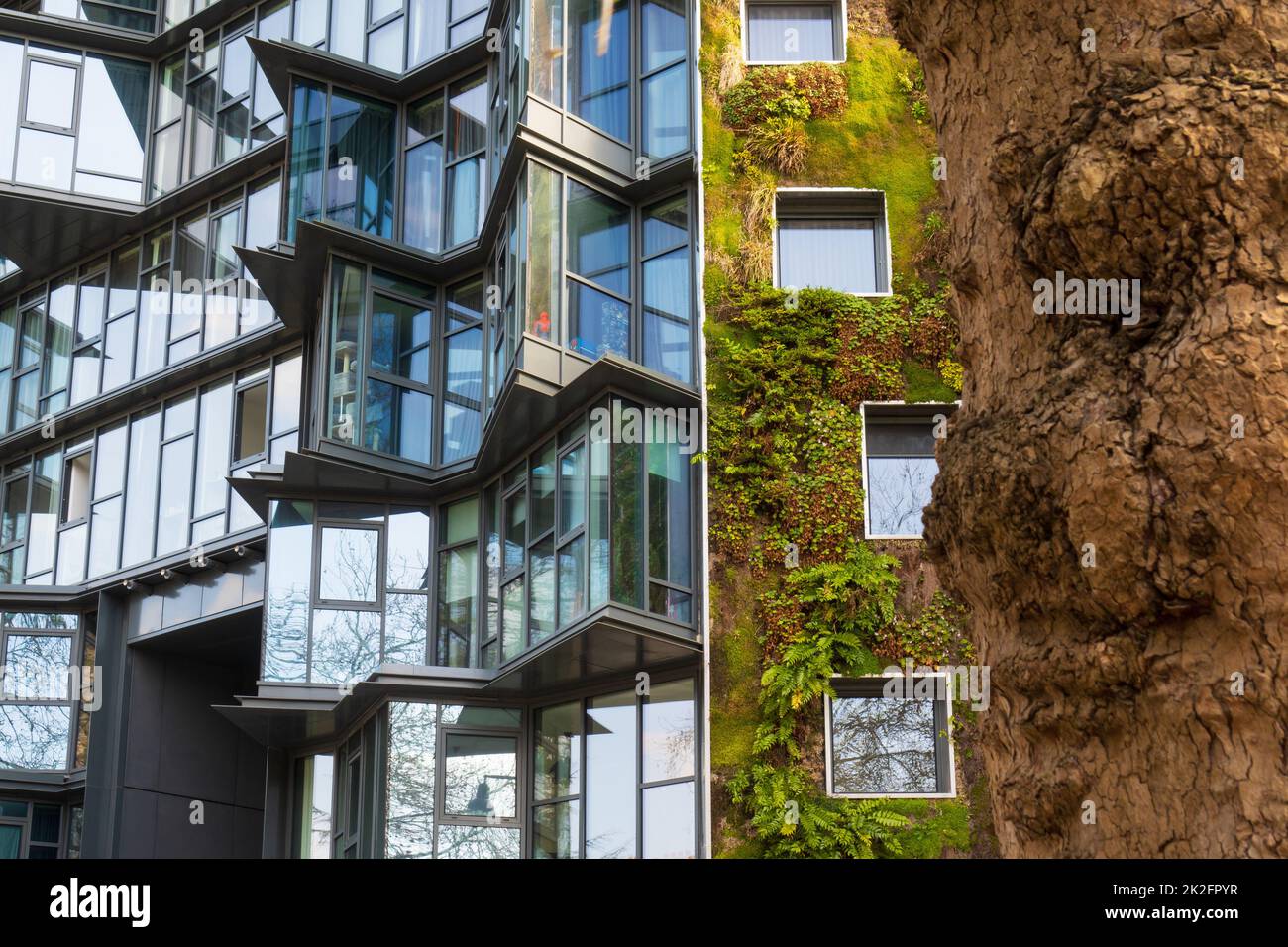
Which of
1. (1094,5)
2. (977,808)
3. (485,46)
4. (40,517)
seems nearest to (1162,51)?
(1094,5)

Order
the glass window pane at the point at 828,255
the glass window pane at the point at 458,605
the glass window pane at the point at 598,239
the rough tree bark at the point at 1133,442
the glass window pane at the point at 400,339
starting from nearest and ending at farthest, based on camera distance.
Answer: the rough tree bark at the point at 1133,442 < the glass window pane at the point at 598,239 < the glass window pane at the point at 828,255 < the glass window pane at the point at 458,605 < the glass window pane at the point at 400,339

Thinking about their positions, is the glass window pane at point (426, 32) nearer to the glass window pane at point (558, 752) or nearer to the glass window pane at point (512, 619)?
the glass window pane at point (512, 619)

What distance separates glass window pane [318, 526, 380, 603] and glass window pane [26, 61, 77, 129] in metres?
11.5

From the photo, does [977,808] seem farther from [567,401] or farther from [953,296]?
[953,296]

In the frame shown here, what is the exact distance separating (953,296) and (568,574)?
40.8 feet

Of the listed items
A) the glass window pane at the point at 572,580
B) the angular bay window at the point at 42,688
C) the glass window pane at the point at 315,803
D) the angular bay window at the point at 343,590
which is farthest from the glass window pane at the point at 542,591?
the angular bay window at the point at 42,688

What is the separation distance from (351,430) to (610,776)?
6080 millimetres

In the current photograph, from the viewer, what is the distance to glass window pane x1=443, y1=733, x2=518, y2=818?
17.8 m

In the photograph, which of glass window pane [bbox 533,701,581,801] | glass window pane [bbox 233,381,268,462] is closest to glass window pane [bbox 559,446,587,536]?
glass window pane [bbox 533,701,581,801]

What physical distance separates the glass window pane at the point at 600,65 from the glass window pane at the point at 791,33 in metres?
1.75

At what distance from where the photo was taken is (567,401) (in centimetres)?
1733

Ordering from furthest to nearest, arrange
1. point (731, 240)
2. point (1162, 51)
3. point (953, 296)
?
point (731, 240) → point (953, 296) → point (1162, 51)

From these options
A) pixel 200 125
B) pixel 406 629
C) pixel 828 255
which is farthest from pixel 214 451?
pixel 828 255

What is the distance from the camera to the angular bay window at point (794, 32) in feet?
63.8
